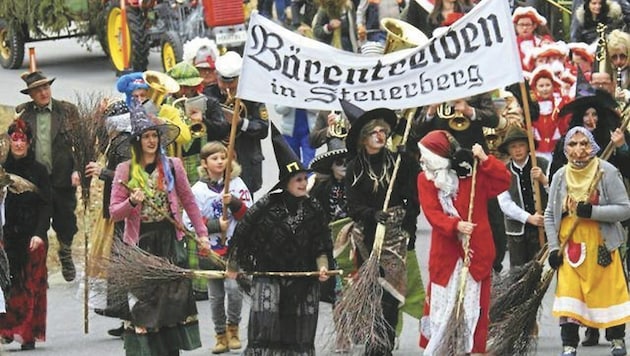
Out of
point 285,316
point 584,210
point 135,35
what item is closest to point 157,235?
point 285,316

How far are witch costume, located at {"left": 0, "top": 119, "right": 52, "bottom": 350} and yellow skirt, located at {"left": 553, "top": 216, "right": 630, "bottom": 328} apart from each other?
3.82 metres

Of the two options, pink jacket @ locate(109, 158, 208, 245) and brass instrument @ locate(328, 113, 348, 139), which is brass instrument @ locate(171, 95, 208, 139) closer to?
brass instrument @ locate(328, 113, 348, 139)

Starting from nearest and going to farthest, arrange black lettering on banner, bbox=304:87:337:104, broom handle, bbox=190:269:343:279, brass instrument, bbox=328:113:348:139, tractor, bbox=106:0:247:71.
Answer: broom handle, bbox=190:269:343:279, black lettering on banner, bbox=304:87:337:104, brass instrument, bbox=328:113:348:139, tractor, bbox=106:0:247:71

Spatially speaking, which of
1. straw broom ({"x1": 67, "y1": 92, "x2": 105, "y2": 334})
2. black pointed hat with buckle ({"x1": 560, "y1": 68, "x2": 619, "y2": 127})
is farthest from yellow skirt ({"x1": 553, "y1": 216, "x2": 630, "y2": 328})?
straw broom ({"x1": 67, "y1": 92, "x2": 105, "y2": 334})

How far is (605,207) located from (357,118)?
1.71 meters

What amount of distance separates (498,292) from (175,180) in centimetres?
227

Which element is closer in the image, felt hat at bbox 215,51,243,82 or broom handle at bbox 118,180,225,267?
broom handle at bbox 118,180,225,267

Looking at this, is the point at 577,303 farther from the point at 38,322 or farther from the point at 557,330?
the point at 38,322

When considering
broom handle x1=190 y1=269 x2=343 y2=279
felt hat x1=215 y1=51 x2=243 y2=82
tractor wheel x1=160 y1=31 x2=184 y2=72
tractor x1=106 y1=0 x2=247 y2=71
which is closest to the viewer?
broom handle x1=190 y1=269 x2=343 y2=279

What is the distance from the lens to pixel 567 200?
40.3 ft

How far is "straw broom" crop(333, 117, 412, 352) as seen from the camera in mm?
12055

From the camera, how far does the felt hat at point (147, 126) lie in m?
12.4

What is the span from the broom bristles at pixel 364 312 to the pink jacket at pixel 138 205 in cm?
108

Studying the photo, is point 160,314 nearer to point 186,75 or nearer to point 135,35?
point 186,75
